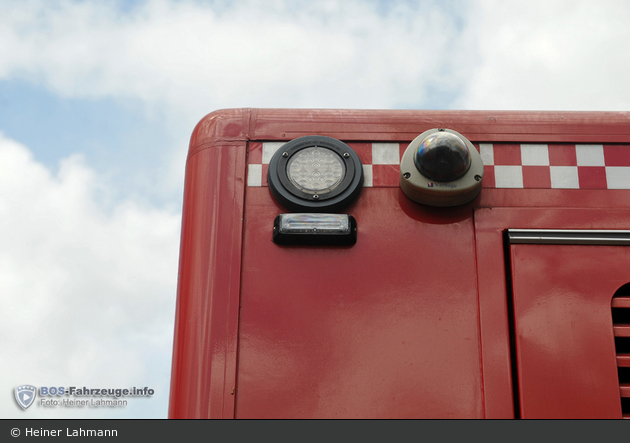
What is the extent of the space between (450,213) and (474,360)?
0.44 meters

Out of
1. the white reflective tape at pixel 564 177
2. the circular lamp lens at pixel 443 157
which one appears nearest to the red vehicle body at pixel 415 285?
the white reflective tape at pixel 564 177

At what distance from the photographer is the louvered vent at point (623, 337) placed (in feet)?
5.36

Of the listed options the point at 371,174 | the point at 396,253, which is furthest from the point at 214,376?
the point at 371,174

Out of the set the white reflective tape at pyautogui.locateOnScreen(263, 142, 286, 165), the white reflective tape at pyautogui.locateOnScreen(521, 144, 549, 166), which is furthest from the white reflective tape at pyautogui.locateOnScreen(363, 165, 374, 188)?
the white reflective tape at pyautogui.locateOnScreen(521, 144, 549, 166)

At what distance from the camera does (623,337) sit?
5.48 ft

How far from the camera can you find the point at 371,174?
1873 millimetres

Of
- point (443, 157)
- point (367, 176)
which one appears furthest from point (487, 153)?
point (367, 176)

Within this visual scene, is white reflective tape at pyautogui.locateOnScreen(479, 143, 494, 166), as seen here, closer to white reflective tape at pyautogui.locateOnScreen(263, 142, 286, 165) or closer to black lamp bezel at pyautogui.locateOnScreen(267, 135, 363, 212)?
black lamp bezel at pyautogui.locateOnScreen(267, 135, 363, 212)

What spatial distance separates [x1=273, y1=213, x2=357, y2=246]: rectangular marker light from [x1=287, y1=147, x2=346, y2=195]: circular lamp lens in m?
0.09

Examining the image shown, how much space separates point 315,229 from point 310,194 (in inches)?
4.5

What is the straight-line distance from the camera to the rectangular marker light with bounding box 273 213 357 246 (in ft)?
5.71

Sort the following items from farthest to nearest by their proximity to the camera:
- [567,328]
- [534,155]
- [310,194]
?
1. [534,155]
2. [310,194]
3. [567,328]

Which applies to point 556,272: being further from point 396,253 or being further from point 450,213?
point 396,253

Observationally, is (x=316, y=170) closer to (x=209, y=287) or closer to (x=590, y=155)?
(x=209, y=287)
